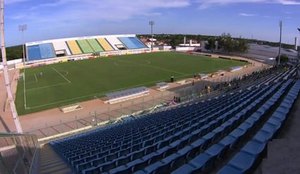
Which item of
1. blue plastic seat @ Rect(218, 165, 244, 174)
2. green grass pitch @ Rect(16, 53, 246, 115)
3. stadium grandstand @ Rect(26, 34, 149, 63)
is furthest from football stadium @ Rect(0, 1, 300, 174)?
stadium grandstand @ Rect(26, 34, 149, 63)

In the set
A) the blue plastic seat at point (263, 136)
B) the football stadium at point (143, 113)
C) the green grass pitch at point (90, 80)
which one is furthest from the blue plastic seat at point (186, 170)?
the green grass pitch at point (90, 80)

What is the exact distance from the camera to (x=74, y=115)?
29.5 m

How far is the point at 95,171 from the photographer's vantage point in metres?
7.36

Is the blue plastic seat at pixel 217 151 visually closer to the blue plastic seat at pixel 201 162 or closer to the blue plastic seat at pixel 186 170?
the blue plastic seat at pixel 201 162

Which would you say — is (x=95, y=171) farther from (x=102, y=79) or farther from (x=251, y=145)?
(x=102, y=79)

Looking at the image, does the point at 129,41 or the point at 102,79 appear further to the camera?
the point at 129,41

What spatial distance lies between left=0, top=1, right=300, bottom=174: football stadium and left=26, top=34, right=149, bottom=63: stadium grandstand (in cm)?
28

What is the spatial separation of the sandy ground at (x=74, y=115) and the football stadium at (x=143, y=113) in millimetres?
111

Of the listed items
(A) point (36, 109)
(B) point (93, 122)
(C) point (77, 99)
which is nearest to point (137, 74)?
(C) point (77, 99)

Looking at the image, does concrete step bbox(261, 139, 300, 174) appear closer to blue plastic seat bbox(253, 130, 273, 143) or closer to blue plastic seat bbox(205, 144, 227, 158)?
blue plastic seat bbox(253, 130, 273, 143)

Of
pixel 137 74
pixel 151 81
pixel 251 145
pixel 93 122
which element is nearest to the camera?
pixel 251 145

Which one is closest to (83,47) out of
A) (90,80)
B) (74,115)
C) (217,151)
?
(90,80)

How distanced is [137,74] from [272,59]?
3177 centimetres

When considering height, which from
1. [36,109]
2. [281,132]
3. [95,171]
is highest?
[281,132]
